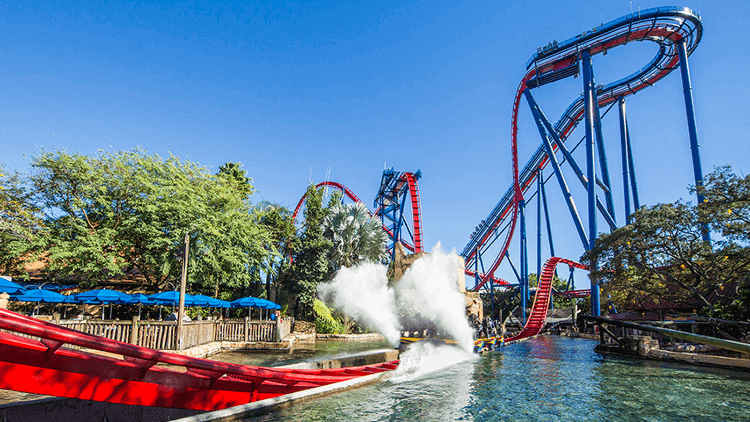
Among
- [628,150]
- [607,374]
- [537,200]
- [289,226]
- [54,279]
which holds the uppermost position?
[628,150]

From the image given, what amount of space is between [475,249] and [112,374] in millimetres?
36926

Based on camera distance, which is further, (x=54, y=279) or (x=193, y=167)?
(x=193, y=167)

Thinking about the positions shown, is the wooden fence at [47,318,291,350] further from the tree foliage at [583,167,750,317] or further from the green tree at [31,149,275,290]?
the tree foliage at [583,167,750,317]

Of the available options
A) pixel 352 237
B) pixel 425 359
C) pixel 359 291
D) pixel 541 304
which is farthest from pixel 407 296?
pixel 425 359

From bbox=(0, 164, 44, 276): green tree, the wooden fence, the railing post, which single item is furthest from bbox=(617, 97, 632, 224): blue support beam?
bbox=(0, 164, 44, 276): green tree

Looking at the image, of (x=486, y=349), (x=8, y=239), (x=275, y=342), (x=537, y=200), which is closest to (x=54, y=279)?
(x=8, y=239)

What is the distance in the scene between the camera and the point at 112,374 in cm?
547

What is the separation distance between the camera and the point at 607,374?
13.2 meters

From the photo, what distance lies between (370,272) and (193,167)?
13942 millimetres

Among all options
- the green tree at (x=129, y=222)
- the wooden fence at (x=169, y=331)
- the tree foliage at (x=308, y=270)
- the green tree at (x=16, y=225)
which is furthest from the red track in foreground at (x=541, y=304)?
the green tree at (x=16, y=225)

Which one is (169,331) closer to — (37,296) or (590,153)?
(37,296)

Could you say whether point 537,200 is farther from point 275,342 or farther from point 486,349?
point 275,342

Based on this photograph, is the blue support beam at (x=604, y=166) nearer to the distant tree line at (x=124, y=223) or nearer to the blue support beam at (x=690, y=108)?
the blue support beam at (x=690, y=108)

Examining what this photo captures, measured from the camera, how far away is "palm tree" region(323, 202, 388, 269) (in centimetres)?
2894
